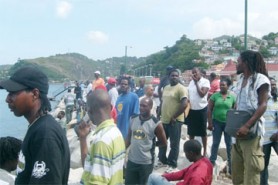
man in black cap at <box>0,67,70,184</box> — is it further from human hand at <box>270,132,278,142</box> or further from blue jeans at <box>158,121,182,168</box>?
blue jeans at <box>158,121,182,168</box>

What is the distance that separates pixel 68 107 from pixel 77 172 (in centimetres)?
1122

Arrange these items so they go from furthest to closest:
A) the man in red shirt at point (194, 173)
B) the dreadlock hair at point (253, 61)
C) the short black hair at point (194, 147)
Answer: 1. the short black hair at point (194, 147)
2. the man in red shirt at point (194, 173)
3. the dreadlock hair at point (253, 61)

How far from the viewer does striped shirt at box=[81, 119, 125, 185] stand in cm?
285

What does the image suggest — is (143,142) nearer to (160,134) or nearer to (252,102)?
(160,134)

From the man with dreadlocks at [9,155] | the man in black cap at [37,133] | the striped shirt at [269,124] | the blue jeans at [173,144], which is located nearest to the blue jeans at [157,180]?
the striped shirt at [269,124]

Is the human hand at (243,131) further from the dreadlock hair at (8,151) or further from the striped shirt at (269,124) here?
the dreadlock hair at (8,151)

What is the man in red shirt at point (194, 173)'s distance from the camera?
4.60m

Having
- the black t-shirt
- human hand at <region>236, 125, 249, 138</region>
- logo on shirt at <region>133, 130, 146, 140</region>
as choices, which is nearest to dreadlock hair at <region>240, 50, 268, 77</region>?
human hand at <region>236, 125, 249, 138</region>

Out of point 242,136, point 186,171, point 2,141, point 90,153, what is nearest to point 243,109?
point 242,136

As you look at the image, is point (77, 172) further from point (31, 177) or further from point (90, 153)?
point (31, 177)

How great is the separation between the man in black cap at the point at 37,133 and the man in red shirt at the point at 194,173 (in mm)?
2407

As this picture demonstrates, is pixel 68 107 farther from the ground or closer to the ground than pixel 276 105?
closer to the ground

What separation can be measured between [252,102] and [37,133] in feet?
8.78

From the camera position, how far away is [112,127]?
118 inches
